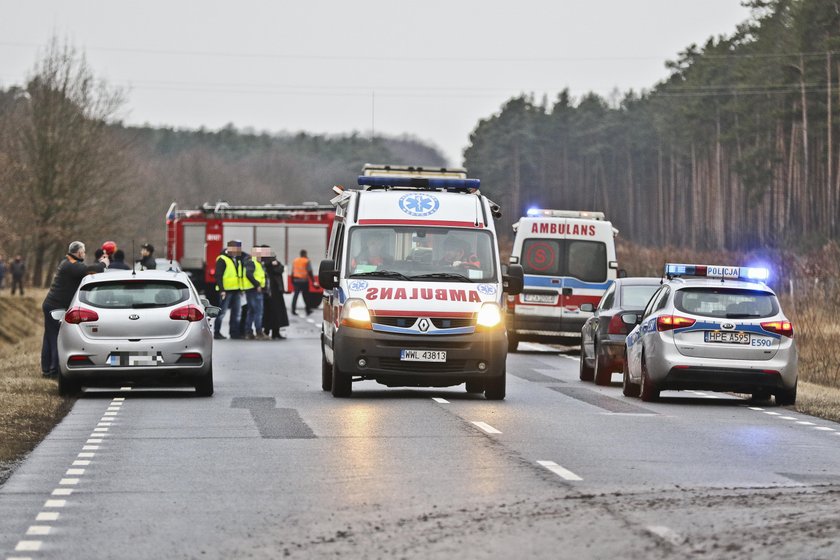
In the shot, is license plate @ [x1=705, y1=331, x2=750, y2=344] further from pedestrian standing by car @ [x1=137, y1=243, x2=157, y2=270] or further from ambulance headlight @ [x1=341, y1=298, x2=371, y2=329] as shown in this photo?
pedestrian standing by car @ [x1=137, y1=243, x2=157, y2=270]

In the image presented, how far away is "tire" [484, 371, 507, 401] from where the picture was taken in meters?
20.0

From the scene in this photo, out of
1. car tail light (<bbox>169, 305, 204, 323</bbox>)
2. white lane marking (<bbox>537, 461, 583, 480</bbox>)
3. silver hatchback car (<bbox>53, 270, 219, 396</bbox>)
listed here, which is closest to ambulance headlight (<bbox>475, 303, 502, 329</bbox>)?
silver hatchback car (<bbox>53, 270, 219, 396</bbox>)

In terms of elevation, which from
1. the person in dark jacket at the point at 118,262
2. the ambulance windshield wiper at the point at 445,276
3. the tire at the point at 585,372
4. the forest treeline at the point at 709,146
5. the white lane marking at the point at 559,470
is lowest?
the tire at the point at 585,372

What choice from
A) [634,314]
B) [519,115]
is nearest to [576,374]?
[634,314]

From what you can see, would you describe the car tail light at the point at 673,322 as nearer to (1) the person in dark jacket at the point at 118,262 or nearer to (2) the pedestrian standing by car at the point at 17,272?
(1) the person in dark jacket at the point at 118,262

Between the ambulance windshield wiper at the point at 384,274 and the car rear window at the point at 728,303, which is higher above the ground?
the ambulance windshield wiper at the point at 384,274

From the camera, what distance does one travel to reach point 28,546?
355 inches

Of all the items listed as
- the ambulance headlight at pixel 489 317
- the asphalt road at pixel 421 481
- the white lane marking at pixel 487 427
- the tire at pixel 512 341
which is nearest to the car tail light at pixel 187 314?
the asphalt road at pixel 421 481

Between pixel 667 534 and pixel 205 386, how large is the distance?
1172 centimetres

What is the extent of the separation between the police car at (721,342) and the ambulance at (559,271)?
36.0 ft

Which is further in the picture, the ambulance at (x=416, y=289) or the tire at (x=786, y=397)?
the tire at (x=786, y=397)

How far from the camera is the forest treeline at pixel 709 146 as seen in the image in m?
80.8

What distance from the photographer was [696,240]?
117 metres

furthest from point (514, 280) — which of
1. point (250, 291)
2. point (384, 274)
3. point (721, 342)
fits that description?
point (250, 291)
